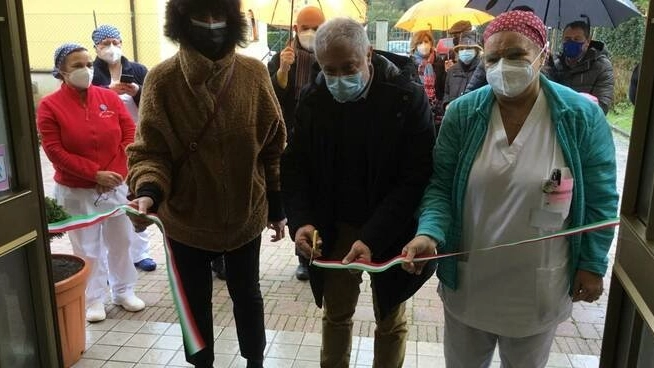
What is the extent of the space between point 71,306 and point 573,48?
422cm

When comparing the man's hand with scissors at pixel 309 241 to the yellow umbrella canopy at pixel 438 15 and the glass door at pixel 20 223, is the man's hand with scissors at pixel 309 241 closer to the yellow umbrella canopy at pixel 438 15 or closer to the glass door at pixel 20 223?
the glass door at pixel 20 223

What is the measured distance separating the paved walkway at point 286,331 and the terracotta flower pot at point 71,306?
118 mm

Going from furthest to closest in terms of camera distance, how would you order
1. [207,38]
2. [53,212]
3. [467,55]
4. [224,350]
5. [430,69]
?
[430,69], [467,55], [224,350], [53,212], [207,38]

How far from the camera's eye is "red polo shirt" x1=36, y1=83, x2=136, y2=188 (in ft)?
11.7

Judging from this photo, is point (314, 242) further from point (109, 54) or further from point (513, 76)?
point (109, 54)

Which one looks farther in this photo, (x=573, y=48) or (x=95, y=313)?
(x=573, y=48)

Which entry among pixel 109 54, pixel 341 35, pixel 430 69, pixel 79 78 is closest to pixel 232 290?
pixel 341 35

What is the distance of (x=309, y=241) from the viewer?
2373 mm

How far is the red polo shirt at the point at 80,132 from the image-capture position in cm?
357

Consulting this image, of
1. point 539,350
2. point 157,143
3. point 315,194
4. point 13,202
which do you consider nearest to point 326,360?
point 315,194

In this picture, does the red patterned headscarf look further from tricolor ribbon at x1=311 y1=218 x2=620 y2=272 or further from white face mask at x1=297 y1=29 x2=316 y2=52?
white face mask at x1=297 y1=29 x2=316 y2=52

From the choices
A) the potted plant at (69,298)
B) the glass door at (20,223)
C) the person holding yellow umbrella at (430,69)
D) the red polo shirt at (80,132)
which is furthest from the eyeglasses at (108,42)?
the person holding yellow umbrella at (430,69)

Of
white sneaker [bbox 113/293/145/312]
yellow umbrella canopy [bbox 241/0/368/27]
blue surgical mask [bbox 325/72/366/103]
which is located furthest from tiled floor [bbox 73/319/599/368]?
yellow umbrella canopy [bbox 241/0/368/27]

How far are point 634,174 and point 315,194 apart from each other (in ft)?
4.06
